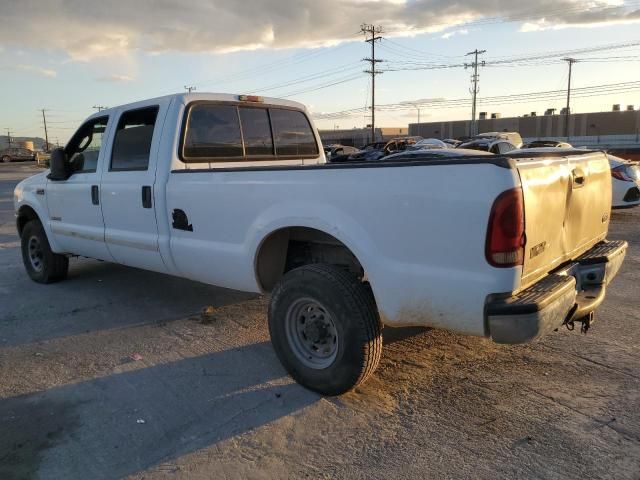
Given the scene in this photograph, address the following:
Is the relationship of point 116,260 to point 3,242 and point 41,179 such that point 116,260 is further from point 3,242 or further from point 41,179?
point 3,242

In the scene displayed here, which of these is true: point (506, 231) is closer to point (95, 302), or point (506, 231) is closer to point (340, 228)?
point (340, 228)

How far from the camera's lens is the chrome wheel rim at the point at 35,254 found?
6723mm

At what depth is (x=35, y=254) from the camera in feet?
22.5

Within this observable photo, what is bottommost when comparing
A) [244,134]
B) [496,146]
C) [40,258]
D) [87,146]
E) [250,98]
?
[40,258]

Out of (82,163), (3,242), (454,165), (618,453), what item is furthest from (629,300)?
(3,242)

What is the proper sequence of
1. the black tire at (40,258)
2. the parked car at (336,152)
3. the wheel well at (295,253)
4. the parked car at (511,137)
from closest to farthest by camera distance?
the wheel well at (295,253) < the black tire at (40,258) < the parked car at (336,152) < the parked car at (511,137)

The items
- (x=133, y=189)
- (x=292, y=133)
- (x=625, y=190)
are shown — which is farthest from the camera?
(x=625, y=190)

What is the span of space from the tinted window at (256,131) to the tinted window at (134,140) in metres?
0.89

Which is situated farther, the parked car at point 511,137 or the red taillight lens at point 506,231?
the parked car at point 511,137

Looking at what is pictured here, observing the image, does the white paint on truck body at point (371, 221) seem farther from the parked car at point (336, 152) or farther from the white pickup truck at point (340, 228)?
the parked car at point (336, 152)

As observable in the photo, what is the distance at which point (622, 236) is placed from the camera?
948 centimetres

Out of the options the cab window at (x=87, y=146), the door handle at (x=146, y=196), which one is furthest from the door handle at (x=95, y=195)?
the door handle at (x=146, y=196)

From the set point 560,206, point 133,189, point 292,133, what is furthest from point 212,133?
point 560,206

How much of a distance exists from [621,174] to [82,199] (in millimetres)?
10595
